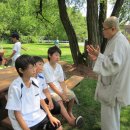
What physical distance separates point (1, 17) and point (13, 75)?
3545cm

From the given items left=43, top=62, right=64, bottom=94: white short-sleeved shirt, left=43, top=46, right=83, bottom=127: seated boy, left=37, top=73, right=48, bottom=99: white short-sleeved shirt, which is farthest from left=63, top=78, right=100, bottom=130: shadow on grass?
left=37, top=73, right=48, bottom=99: white short-sleeved shirt

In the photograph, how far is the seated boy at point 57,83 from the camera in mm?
5273

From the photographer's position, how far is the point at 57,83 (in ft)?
18.4

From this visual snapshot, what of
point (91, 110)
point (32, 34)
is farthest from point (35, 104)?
point (32, 34)

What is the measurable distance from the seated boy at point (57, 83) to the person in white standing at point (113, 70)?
636 mm

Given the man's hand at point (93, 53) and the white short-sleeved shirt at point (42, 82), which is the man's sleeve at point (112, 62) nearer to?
the man's hand at point (93, 53)

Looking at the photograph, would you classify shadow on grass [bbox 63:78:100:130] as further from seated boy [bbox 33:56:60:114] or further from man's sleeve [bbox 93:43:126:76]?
man's sleeve [bbox 93:43:126:76]

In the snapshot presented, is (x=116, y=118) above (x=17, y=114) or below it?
below

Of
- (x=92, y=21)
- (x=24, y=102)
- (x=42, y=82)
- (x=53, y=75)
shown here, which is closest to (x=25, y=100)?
(x=24, y=102)

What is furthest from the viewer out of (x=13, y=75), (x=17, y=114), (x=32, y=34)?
(x=32, y=34)

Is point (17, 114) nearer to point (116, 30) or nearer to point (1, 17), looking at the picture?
point (116, 30)

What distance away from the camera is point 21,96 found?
3.76 meters

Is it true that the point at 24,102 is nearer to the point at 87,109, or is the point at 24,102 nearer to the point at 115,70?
the point at 115,70

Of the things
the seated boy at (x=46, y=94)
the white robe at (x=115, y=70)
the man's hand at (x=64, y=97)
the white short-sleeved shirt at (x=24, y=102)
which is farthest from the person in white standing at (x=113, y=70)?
the white short-sleeved shirt at (x=24, y=102)
